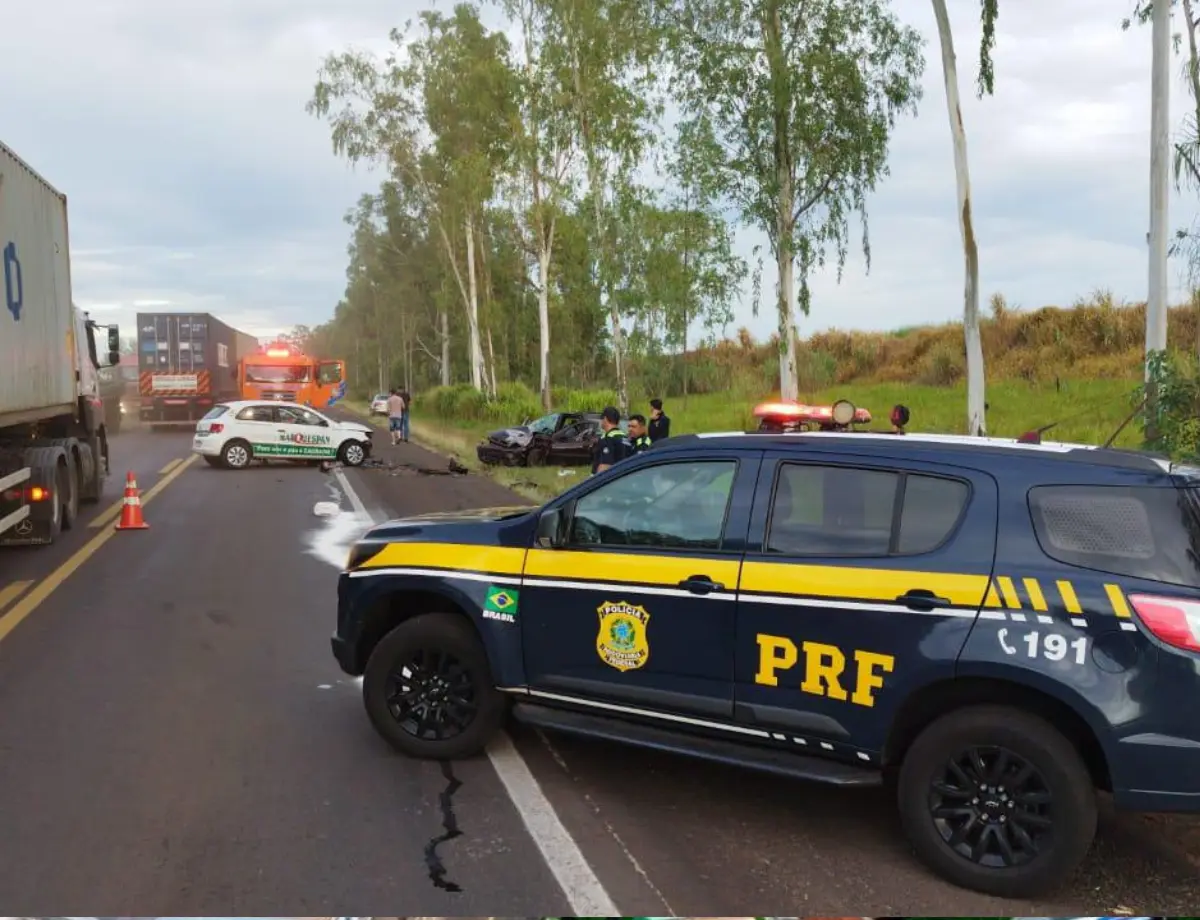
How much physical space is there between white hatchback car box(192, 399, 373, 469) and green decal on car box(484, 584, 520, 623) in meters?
18.3

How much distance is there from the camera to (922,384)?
114 ft

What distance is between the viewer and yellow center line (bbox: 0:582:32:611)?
8875 millimetres

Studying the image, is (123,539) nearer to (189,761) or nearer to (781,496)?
(189,761)

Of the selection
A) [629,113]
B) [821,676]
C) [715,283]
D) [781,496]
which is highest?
[629,113]

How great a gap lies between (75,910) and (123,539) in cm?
968

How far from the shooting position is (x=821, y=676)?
4184 millimetres

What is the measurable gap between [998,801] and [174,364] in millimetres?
36924

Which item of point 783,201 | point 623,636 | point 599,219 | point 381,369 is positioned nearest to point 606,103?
point 599,219

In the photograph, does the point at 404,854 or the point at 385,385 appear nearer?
the point at 404,854

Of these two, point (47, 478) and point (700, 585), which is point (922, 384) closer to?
point (47, 478)

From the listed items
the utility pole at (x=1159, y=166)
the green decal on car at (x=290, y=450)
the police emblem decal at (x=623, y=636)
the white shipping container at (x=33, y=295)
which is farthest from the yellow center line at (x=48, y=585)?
the utility pole at (x=1159, y=166)

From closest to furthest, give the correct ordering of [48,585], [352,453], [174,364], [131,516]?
1. [48,585]
2. [131,516]
3. [352,453]
4. [174,364]

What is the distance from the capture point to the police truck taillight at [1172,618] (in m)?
3.62

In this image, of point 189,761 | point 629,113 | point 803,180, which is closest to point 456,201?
point 629,113
